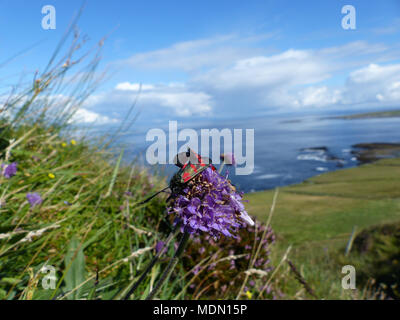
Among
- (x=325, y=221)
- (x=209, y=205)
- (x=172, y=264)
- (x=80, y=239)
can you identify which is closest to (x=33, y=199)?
(x=80, y=239)

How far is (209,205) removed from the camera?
1.32 metres

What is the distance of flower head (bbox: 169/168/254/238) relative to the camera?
4.19 feet

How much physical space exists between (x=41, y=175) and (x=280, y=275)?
4.16 m

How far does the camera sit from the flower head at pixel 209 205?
1.28 m
